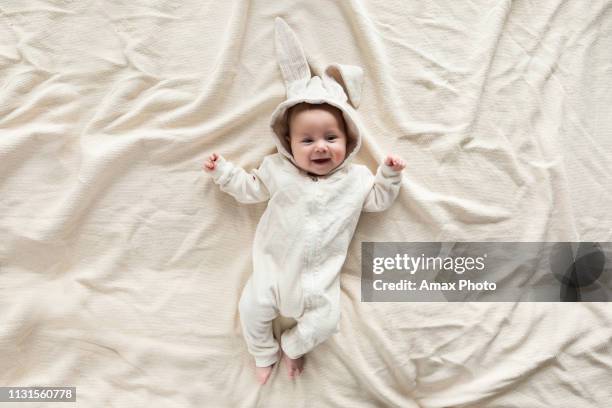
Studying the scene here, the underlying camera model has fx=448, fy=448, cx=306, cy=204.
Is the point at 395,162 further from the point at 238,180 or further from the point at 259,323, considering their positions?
the point at 259,323

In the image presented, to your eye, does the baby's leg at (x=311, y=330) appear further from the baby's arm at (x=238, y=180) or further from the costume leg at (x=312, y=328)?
the baby's arm at (x=238, y=180)

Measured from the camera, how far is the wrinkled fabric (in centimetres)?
91

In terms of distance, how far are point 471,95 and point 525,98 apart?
0.40 ft

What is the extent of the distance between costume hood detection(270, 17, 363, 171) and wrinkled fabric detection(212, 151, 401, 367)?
0.18 feet

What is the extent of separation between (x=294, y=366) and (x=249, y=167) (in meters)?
0.43

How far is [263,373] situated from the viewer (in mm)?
938

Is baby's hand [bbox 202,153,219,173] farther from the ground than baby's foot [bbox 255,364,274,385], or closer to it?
farther from the ground

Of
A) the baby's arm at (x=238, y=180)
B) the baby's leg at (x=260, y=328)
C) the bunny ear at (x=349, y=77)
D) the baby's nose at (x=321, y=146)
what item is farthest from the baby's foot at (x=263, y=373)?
the bunny ear at (x=349, y=77)

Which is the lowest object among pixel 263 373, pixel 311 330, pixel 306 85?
pixel 263 373

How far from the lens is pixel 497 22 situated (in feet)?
3.20

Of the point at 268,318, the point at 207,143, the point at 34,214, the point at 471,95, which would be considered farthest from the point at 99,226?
the point at 471,95

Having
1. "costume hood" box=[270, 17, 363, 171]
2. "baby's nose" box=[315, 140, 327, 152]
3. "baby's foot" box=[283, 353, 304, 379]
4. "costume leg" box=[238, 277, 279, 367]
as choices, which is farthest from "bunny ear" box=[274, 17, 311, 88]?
"baby's foot" box=[283, 353, 304, 379]

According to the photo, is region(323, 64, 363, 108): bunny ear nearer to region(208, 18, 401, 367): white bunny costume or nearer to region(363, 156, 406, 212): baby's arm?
region(208, 18, 401, 367): white bunny costume

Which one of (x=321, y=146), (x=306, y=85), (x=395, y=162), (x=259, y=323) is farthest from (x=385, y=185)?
(x=259, y=323)
